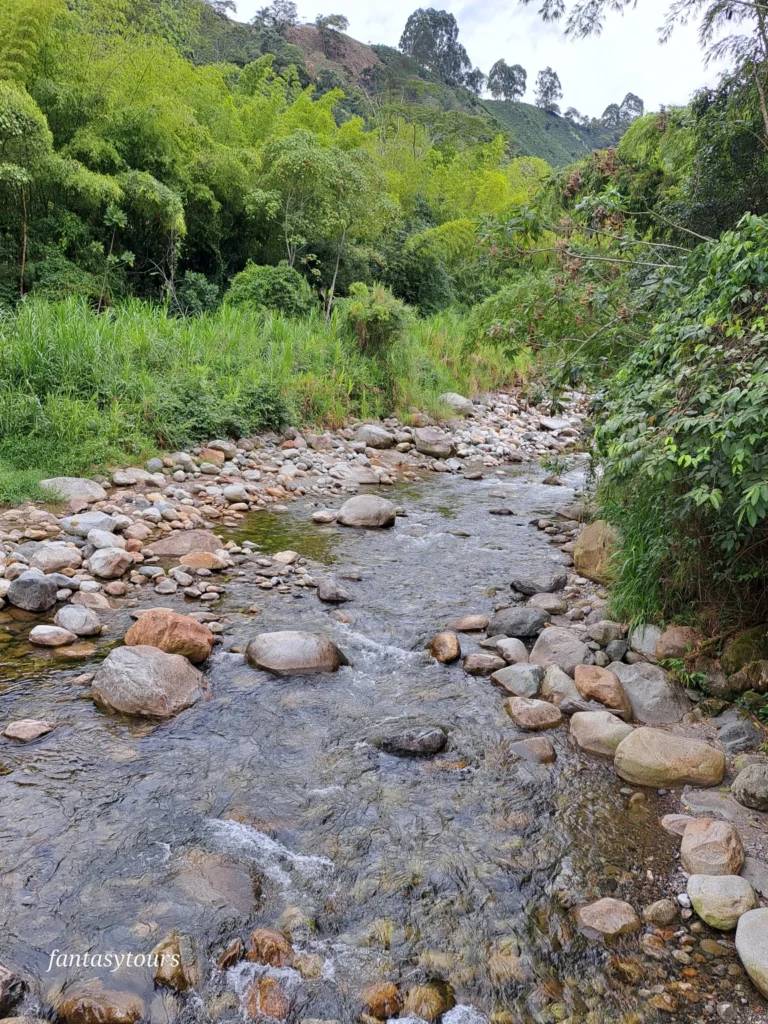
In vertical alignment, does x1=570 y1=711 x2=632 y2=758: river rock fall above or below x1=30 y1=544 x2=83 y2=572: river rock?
above

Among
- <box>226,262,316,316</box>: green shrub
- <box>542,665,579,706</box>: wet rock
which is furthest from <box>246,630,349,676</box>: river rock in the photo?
<box>226,262,316,316</box>: green shrub

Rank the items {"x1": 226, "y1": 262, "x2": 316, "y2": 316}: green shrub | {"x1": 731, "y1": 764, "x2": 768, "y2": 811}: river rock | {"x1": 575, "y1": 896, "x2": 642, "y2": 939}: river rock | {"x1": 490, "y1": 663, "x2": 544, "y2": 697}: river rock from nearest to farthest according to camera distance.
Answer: {"x1": 575, "y1": 896, "x2": 642, "y2": 939}: river rock → {"x1": 731, "y1": 764, "x2": 768, "y2": 811}: river rock → {"x1": 490, "y1": 663, "x2": 544, "y2": 697}: river rock → {"x1": 226, "y1": 262, "x2": 316, "y2": 316}: green shrub

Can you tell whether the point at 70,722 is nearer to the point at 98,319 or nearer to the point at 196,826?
the point at 196,826

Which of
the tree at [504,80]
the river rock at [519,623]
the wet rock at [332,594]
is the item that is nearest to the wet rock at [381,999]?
the river rock at [519,623]

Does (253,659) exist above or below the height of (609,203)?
below

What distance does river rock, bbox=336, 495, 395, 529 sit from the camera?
655cm

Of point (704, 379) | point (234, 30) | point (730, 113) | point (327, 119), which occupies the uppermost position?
point (234, 30)

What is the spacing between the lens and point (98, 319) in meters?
8.05

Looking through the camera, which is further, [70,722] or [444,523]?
[444,523]

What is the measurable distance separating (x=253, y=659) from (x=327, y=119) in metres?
14.9

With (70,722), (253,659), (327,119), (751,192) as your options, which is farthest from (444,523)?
(327,119)

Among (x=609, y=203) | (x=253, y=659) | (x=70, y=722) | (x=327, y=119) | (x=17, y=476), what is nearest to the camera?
(x=70, y=722)

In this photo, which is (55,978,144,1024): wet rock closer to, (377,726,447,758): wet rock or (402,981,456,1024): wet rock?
(402,981,456,1024): wet rock

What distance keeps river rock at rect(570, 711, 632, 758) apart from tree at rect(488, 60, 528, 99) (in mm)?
70607
